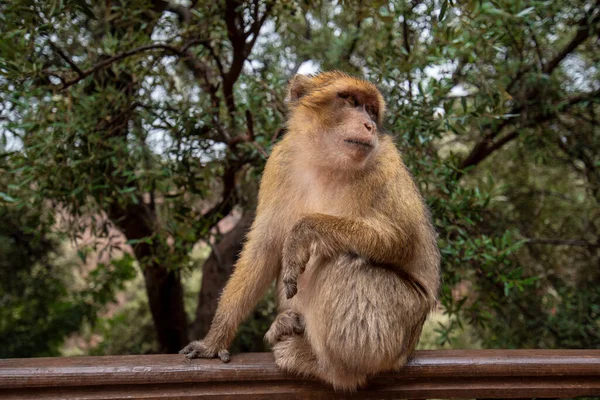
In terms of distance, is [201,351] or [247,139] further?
[247,139]

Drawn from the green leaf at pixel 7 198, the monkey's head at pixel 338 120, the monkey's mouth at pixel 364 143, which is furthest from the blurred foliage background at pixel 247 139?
the monkey's mouth at pixel 364 143

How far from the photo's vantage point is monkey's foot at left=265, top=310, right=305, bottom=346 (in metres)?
2.32

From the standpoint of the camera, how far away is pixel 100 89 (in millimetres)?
3271

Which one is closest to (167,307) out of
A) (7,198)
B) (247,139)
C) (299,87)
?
(247,139)

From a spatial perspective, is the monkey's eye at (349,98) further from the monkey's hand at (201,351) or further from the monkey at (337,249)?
the monkey's hand at (201,351)

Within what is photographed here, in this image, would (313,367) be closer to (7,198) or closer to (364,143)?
(364,143)

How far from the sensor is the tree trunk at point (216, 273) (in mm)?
4875

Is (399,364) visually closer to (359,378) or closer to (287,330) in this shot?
(359,378)

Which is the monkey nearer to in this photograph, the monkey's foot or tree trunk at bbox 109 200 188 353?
the monkey's foot

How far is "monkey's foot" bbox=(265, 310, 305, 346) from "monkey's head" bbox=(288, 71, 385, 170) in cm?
72

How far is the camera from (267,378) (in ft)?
5.98

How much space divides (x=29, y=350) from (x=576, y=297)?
533cm

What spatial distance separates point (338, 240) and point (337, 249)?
4 cm

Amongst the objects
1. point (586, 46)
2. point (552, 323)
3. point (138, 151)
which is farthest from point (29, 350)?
point (586, 46)
